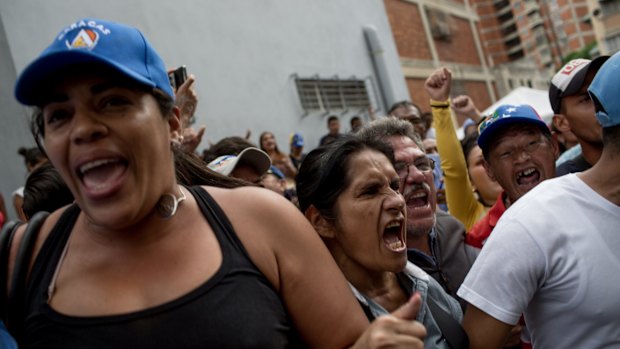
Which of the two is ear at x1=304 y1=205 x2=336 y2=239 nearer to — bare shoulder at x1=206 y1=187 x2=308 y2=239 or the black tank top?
bare shoulder at x1=206 y1=187 x2=308 y2=239

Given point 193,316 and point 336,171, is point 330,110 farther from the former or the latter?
point 193,316

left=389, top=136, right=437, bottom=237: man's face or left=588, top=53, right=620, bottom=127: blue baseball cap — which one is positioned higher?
left=588, top=53, right=620, bottom=127: blue baseball cap

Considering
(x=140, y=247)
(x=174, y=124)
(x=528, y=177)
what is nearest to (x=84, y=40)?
(x=174, y=124)

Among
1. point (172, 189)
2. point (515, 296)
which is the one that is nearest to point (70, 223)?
point (172, 189)

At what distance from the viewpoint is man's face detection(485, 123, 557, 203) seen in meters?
3.15

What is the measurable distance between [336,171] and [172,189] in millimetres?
774

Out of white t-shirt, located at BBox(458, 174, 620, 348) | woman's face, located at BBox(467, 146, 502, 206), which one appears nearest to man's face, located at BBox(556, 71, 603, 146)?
woman's face, located at BBox(467, 146, 502, 206)

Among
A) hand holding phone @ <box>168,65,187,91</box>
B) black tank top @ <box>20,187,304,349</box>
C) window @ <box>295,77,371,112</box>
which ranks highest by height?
window @ <box>295,77,371,112</box>

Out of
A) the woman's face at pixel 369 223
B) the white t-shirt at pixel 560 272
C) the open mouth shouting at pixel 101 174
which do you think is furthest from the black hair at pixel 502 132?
the open mouth shouting at pixel 101 174

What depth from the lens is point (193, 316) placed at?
1.37 m

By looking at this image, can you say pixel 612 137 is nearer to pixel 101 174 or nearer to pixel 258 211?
pixel 258 211

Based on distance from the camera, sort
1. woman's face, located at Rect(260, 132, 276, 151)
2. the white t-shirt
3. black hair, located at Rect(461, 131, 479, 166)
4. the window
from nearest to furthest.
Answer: the white t-shirt → black hair, located at Rect(461, 131, 479, 166) → woman's face, located at Rect(260, 132, 276, 151) → the window

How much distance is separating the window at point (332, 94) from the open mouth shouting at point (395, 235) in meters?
9.38

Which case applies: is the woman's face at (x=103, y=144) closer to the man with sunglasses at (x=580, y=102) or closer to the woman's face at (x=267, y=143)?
the man with sunglasses at (x=580, y=102)
